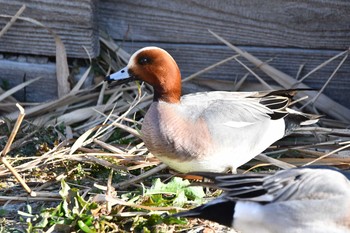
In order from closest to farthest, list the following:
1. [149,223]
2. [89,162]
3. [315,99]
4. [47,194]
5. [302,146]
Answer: [149,223] < [47,194] < [89,162] < [302,146] < [315,99]

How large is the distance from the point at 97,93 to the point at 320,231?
1.94 metres

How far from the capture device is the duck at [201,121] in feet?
11.7

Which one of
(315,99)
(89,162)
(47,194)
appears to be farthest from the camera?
(315,99)

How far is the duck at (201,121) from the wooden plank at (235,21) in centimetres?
59

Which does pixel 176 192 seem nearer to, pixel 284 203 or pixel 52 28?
pixel 284 203

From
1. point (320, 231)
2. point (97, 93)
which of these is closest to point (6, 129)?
point (97, 93)

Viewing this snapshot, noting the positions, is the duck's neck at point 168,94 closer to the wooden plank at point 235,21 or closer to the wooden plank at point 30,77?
the wooden plank at point 235,21

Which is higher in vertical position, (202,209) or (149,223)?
(202,209)

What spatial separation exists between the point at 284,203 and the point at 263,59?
1690 millimetres

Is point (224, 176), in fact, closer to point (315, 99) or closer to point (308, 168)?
point (308, 168)

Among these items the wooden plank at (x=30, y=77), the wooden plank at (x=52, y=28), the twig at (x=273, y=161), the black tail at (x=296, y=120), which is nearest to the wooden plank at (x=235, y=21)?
the wooden plank at (x=52, y=28)

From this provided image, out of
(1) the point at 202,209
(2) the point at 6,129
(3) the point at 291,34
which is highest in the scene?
(3) the point at 291,34

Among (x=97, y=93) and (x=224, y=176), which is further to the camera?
(x=97, y=93)

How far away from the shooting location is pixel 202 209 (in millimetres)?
2941
